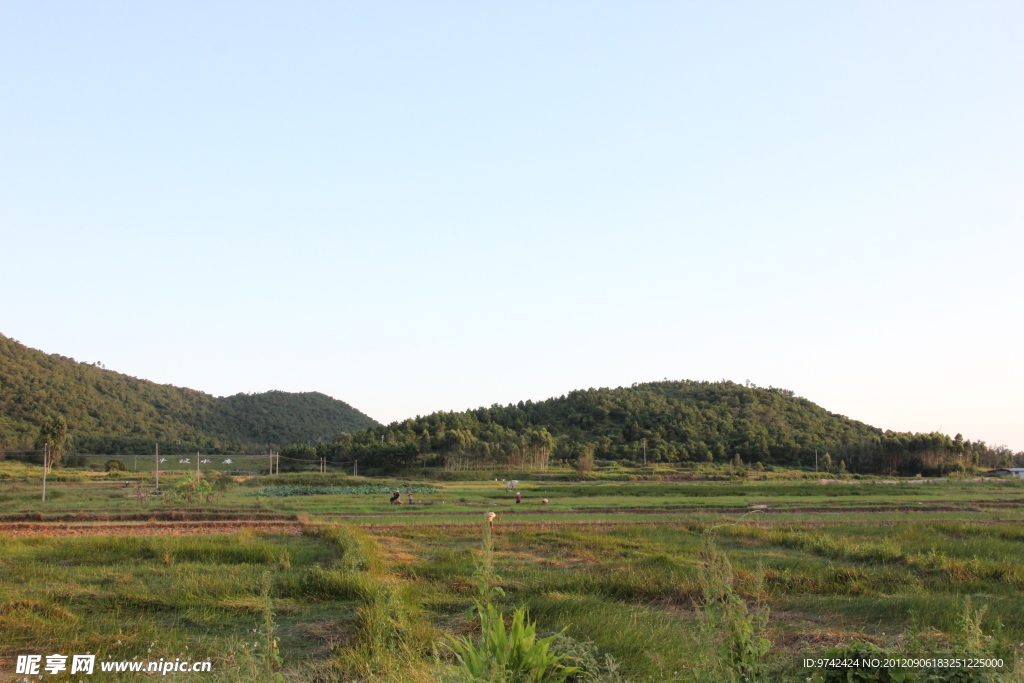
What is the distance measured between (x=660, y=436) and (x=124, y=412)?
272 feet

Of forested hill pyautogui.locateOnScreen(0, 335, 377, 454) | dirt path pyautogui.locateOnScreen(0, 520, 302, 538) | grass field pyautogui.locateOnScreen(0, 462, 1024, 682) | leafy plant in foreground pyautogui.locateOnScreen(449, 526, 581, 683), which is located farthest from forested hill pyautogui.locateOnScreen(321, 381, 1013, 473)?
leafy plant in foreground pyautogui.locateOnScreen(449, 526, 581, 683)

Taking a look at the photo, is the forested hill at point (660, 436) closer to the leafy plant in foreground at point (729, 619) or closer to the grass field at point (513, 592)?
the grass field at point (513, 592)

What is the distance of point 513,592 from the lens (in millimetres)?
12156

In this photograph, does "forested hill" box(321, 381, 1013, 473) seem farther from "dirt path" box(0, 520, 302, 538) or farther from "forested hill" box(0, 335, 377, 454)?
"dirt path" box(0, 520, 302, 538)

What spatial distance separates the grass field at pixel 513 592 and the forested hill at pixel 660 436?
2331 inches

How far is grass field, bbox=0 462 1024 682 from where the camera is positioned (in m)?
6.91

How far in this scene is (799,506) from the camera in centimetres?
3347

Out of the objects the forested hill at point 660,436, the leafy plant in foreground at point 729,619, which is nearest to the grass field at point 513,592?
the leafy plant in foreground at point 729,619

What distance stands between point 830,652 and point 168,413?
127 metres

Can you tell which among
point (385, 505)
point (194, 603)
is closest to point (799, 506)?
point (385, 505)

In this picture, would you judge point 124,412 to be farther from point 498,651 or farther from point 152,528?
point 498,651

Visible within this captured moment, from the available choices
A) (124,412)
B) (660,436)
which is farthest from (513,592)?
(124,412)

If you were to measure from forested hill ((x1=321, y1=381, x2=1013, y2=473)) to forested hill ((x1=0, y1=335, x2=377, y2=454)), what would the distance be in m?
30.2

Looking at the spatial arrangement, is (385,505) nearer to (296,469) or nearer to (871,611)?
(871,611)
